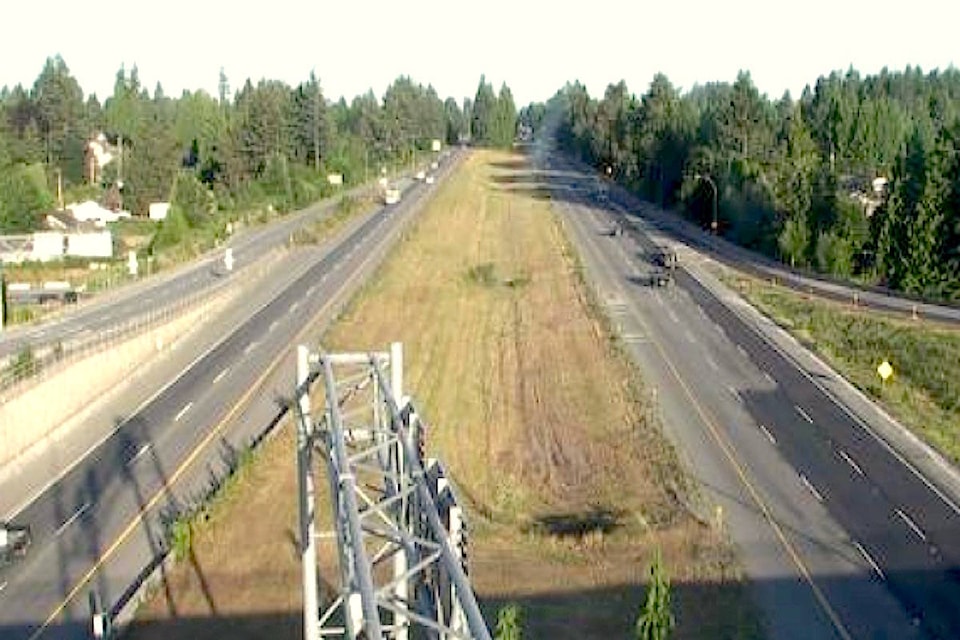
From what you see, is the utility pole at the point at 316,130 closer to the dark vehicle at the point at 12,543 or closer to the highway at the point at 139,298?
the highway at the point at 139,298

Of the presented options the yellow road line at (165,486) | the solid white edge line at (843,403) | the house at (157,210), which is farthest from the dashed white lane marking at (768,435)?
the house at (157,210)

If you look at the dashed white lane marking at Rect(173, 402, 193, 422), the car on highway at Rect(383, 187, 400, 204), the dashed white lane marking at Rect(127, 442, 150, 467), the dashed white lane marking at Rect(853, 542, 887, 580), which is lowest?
the dashed white lane marking at Rect(127, 442, 150, 467)

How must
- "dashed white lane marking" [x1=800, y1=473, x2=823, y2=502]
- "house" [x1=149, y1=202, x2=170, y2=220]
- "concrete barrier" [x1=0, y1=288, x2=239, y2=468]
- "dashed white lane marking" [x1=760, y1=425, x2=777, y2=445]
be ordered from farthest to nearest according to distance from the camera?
"house" [x1=149, y1=202, x2=170, y2=220] → "dashed white lane marking" [x1=760, y1=425, x2=777, y2=445] → "concrete barrier" [x1=0, y1=288, x2=239, y2=468] → "dashed white lane marking" [x1=800, y1=473, x2=823, y2=502]

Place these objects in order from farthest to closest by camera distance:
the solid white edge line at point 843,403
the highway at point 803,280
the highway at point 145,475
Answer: the highway at point 803,280, the solid white edge line at point 843,403, the highway at point 145,475

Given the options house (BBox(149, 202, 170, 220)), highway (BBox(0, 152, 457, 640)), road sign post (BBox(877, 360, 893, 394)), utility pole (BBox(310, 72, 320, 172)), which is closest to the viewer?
Result: highway (BBox(0, 152, 457, 640))

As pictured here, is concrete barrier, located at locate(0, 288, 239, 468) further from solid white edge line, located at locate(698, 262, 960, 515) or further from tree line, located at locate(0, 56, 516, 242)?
tree line, located at locate(0, 56, 516, 242)

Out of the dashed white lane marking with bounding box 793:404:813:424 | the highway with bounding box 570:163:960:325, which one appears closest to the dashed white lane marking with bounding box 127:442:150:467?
the dashed white lane marking with bounding box 793:404:813:424
